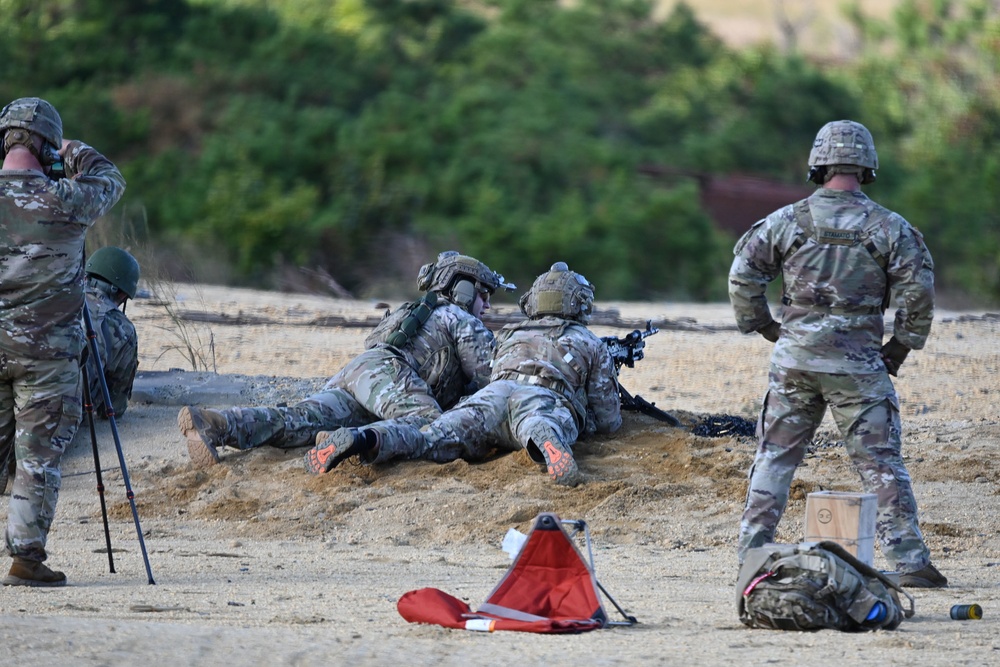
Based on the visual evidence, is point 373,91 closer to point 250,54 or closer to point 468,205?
point 250,54

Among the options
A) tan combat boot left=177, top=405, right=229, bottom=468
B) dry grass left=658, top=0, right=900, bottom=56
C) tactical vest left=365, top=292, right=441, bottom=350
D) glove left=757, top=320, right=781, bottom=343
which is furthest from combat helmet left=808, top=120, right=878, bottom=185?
dry grass left=658, top=0, right=900, bottom=56

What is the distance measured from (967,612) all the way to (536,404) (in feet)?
12.0

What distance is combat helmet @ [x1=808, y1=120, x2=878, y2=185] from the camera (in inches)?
237

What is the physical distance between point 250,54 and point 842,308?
74.6 ft

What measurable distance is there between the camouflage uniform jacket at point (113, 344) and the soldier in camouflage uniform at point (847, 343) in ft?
14.8

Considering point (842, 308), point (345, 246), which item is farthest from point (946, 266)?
point (842, 308)

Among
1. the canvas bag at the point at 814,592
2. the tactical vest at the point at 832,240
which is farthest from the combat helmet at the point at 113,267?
the canvas bag at the point at 814,592

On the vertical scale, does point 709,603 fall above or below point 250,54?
below

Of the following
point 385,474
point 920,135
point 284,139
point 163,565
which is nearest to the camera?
point 163,565

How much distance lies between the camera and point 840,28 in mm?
37938

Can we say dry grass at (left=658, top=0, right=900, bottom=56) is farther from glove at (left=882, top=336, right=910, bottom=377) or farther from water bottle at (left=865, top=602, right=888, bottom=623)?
water bottle at (left=865, top=602, right=888, bottom=623)

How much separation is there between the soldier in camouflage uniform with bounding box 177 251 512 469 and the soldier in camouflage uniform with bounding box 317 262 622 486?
0.31 m

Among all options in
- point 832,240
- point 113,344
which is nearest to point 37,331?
point 113,344

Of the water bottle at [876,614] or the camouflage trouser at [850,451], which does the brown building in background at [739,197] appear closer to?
the camouflage trouser at [850,451]
